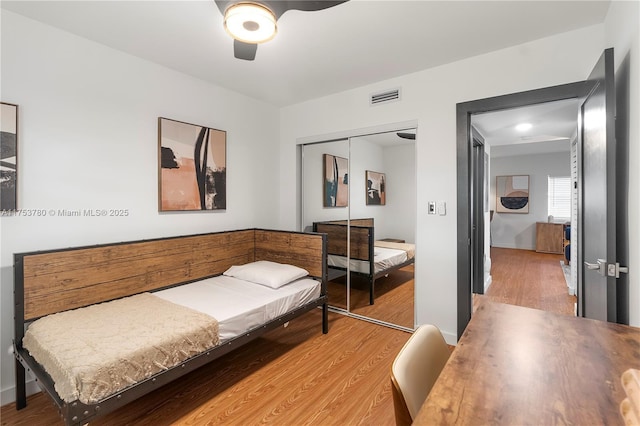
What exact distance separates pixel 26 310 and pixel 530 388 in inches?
105

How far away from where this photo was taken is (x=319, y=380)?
223 cm

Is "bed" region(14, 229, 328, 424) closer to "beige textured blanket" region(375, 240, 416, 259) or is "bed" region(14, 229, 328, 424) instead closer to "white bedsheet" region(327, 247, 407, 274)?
"white bedsheet" region(327, 247, 407, 274)

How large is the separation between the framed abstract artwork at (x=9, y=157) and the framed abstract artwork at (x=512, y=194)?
860 cm

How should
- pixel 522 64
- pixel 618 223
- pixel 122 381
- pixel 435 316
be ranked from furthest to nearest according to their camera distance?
pixel 435 316, pixel 522 64, pixel 618 223, pixel 122 381

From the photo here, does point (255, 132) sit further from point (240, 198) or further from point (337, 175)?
point (337, 175)

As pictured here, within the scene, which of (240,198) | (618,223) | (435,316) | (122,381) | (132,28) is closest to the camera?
(122,381)

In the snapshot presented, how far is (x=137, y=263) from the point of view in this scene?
2.49m

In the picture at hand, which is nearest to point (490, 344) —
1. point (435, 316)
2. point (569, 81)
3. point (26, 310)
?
point (435, 316)

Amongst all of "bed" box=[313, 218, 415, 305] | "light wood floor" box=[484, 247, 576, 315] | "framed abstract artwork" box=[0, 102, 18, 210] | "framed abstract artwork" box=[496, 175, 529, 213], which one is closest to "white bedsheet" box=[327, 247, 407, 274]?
"bed" box=[313, 218, 415, 305]

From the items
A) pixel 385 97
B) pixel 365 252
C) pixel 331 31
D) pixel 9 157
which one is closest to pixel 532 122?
pixel 385 97

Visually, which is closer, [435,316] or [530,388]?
[530,388]

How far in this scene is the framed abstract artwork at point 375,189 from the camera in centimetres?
339

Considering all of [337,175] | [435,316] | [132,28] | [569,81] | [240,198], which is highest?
[132,28]

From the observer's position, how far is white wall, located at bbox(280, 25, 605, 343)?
2.28m
